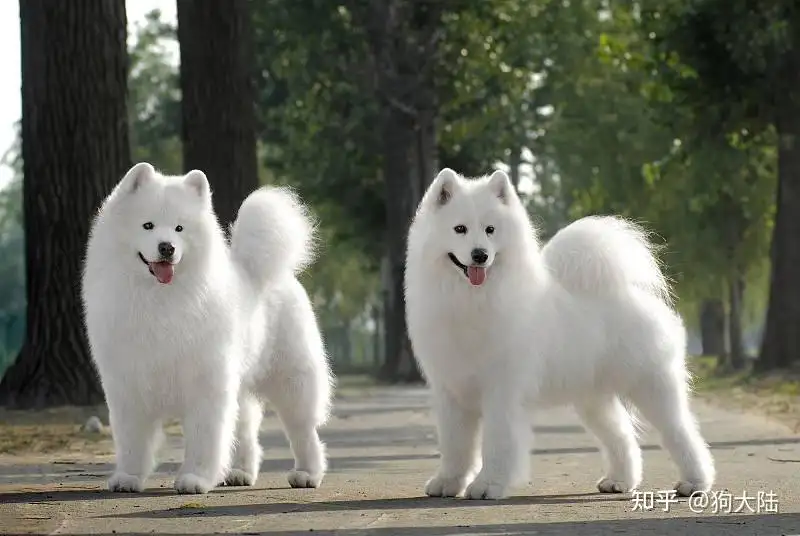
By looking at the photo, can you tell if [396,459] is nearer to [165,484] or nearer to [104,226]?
[165,484]

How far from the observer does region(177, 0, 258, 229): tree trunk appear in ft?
72.7

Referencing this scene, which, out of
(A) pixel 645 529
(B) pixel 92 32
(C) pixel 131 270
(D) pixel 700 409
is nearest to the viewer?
(A) pixel 645 529

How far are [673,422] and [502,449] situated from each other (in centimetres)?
127

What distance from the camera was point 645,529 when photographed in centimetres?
868

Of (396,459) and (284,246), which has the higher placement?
(284,246)

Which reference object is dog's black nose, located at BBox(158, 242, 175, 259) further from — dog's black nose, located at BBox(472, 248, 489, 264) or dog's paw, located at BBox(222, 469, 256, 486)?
dog's paw, located at BBox(222, 469, 256, 486)

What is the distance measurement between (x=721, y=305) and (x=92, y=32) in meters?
38.3

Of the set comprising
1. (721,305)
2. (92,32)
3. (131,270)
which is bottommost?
(721,305)

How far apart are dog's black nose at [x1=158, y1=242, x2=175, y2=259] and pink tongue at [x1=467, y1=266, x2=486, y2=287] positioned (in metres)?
1.72


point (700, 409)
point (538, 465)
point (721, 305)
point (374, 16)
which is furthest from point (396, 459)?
point (721, 305)

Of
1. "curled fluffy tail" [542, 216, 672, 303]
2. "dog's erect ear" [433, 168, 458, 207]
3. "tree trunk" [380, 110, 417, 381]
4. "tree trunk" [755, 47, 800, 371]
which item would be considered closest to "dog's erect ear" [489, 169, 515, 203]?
"dog's erect ear" [433, 168, 458, 207]

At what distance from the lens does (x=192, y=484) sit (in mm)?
10641

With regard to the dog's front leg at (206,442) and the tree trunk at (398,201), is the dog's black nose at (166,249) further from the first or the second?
the tree trunk at (398,201)

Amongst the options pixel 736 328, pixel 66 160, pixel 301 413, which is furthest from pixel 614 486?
pixel 736 328
